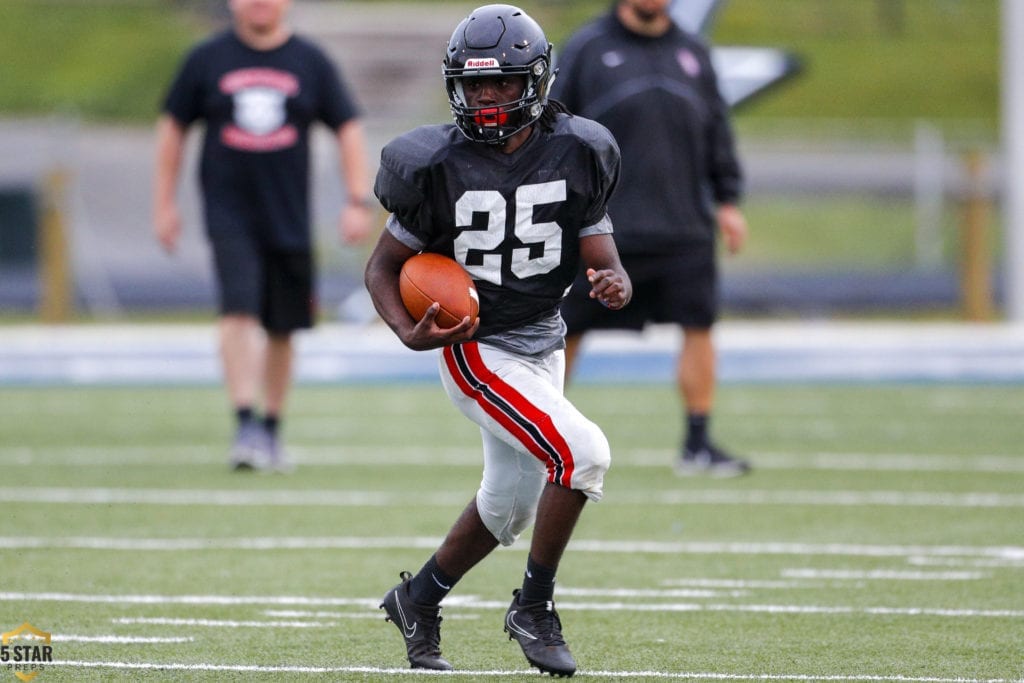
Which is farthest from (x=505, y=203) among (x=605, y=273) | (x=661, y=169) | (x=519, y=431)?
(x=661, y=169)

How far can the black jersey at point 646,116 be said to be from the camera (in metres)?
6.90

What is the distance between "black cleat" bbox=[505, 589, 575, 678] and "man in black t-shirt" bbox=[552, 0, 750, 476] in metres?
3.11

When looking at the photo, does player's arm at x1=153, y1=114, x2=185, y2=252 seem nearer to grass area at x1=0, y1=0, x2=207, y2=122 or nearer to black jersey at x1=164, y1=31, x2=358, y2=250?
black jersey at x1=164, y1=31, x2=358, y2=250

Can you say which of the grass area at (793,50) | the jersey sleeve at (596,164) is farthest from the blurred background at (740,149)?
the jersey sleeve at (596,164)

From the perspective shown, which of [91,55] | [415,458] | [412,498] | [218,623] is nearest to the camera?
[218,623]

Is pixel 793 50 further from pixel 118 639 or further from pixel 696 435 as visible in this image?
pixel 118 639

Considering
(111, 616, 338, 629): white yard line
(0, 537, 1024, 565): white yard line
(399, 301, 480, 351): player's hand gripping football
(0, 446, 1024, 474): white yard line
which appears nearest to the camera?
(399, 301, 480, 351): player's hand gripping football

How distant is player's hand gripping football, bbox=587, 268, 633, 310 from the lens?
3756 mm

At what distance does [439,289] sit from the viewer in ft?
12.3

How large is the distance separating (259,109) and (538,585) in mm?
3976

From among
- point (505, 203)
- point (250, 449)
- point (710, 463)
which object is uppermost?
point (505, 203)

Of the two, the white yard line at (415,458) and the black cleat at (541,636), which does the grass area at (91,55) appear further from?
the black cleat at (541,636)

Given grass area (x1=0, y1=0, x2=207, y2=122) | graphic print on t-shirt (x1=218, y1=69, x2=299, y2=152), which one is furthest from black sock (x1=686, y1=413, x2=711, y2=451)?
grass area (x1=0, y1=0, x2=207, y2=122)

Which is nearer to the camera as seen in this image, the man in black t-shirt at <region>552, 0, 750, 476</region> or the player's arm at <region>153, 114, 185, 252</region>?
the man in black t-shirt at <region>552, 0, 750, 476</region>
